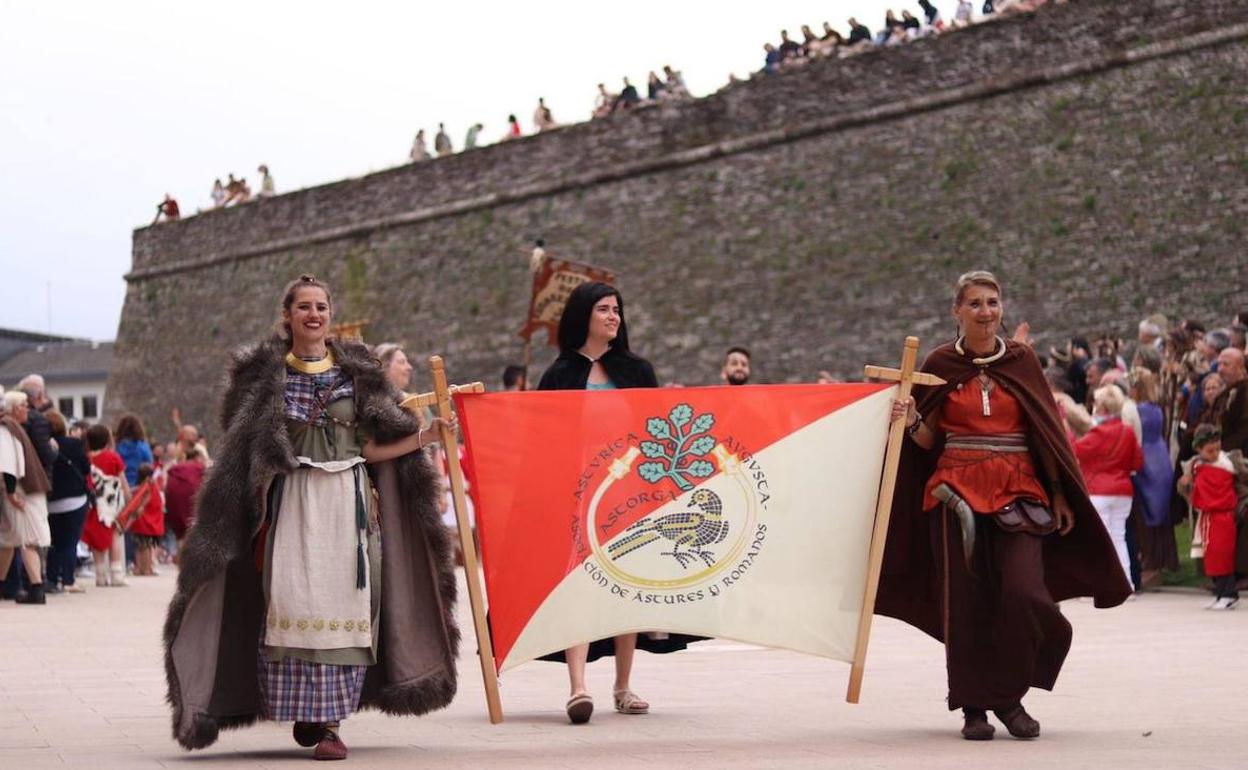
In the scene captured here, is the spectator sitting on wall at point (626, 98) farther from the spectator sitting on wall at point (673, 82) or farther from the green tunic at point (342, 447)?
the green tunic at point (342, 447)

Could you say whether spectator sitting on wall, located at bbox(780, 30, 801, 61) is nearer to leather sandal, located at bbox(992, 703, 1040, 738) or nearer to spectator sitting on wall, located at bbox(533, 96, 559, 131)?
spectator sitting on wall, located at bbox(533, 96, 559, 131)

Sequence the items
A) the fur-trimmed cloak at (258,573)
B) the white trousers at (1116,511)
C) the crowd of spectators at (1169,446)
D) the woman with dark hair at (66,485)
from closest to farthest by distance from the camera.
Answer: the fur-trimmed cloak at (258,573)
the crowd of spectators at (1169,446)
the white trousers at (1116,511)
the woman with dark hair at (66,485)

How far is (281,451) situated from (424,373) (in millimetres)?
30163

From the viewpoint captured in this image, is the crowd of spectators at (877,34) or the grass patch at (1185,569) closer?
the grass patch at (1185,569)

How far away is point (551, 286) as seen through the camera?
2584 centimetres

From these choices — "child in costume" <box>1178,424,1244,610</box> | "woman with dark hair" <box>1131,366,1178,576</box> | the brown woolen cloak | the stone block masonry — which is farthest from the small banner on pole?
the brown woolen cloak

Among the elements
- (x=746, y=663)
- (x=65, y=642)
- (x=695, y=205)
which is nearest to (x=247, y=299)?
(x=695, y=205)

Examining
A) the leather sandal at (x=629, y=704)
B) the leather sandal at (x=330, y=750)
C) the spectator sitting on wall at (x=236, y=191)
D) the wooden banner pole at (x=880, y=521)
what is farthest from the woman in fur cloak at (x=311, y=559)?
the spectator sitting on wall at (x=236, y=191)

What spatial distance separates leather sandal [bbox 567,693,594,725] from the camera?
6.93 metres

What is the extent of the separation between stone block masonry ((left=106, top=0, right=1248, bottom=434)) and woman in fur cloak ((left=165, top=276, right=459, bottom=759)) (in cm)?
1290

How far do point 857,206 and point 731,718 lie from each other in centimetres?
1998

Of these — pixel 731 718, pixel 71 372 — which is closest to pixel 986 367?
pixel 731 718

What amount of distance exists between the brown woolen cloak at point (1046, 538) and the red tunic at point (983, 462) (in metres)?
0.04

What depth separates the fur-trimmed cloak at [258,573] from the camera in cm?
633
